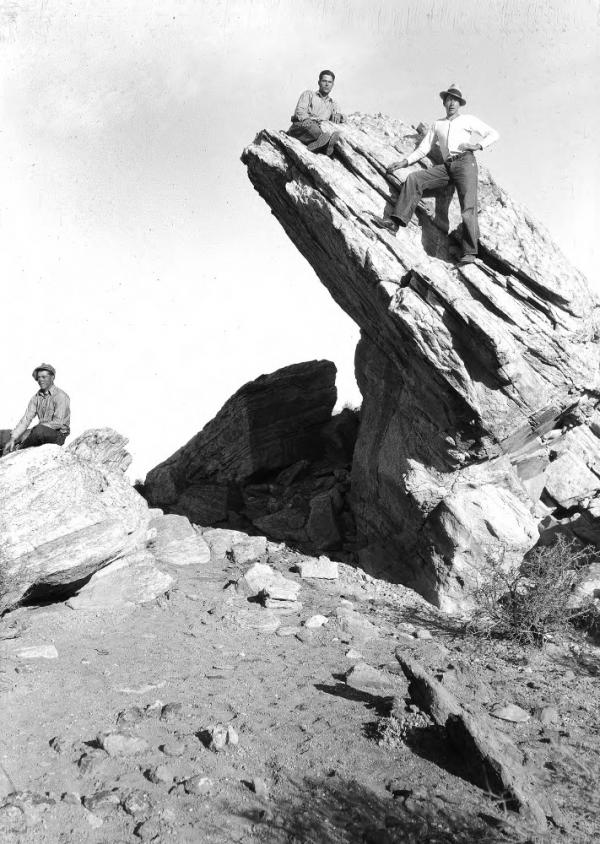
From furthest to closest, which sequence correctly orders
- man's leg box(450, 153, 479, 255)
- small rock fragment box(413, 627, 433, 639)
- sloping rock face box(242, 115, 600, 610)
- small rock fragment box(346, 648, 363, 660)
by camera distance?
man's leg box(450, 153, 479, 255)
sloping rock face box(242, 115, 600, 610)
small rock fragment box(413, 627, 433, 639)
small rock fragment box(346, 648, 363, 660)

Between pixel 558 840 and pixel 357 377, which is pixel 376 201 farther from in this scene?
pixel 558 840

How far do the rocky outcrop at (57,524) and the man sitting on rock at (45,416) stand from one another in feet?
2.74

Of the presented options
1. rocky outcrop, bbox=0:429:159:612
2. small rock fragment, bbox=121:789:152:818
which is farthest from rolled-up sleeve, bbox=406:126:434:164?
small rock fragment, bbox=121:789:152:818

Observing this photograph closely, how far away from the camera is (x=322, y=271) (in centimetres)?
1477

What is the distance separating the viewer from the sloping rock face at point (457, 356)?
11977 millimetres

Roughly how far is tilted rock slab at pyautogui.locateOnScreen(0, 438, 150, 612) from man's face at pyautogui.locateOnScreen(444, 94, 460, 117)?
29.9 ft

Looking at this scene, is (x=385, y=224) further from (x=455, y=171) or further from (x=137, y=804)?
(x=137, y=804)

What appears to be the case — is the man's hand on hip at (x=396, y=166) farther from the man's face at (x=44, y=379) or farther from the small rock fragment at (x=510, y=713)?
the small rock fragment at (x=510, y=713)

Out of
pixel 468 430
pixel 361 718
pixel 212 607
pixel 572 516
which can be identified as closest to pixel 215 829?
pixel 361 718

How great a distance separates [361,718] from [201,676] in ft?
7.40

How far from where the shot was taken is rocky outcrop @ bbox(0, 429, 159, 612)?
10414mm

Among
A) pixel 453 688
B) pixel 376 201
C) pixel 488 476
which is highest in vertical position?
pixel 376 201

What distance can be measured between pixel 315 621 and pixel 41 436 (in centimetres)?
Answer: 600

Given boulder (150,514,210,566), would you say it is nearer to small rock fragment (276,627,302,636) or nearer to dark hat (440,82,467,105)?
small rock fragment (276,627,302,636)
